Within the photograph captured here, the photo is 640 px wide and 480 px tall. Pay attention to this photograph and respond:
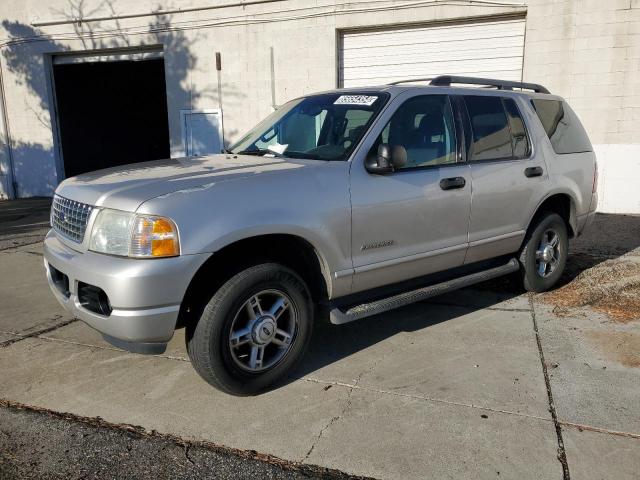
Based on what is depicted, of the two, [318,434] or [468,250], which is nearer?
[318,434]

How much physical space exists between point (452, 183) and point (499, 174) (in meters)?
0.66

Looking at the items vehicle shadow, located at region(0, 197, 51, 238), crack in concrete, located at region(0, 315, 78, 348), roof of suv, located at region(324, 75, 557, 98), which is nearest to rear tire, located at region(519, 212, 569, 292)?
roof of suv, located at region(324, 75, 557, 98)

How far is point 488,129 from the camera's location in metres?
4.67

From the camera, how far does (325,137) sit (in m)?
4.06

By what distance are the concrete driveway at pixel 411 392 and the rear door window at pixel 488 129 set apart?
144 centimetres

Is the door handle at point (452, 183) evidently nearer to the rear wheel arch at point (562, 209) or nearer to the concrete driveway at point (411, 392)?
the concrete driveway at point (411, 392)

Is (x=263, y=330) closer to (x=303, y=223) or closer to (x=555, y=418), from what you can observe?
(x=303, y=223)

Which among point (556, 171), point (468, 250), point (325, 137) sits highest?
point (325, 137)

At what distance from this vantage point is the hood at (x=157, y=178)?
10.2ft

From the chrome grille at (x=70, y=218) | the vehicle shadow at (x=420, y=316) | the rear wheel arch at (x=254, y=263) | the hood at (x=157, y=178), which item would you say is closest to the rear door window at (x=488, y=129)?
the vehicle shadow at (x=420, y=316)

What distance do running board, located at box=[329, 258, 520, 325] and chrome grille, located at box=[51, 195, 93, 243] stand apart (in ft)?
5.46

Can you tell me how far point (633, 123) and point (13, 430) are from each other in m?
9.89

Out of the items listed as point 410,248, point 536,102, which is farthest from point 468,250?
point 536,102

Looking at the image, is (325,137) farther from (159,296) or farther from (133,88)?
(133,88)
